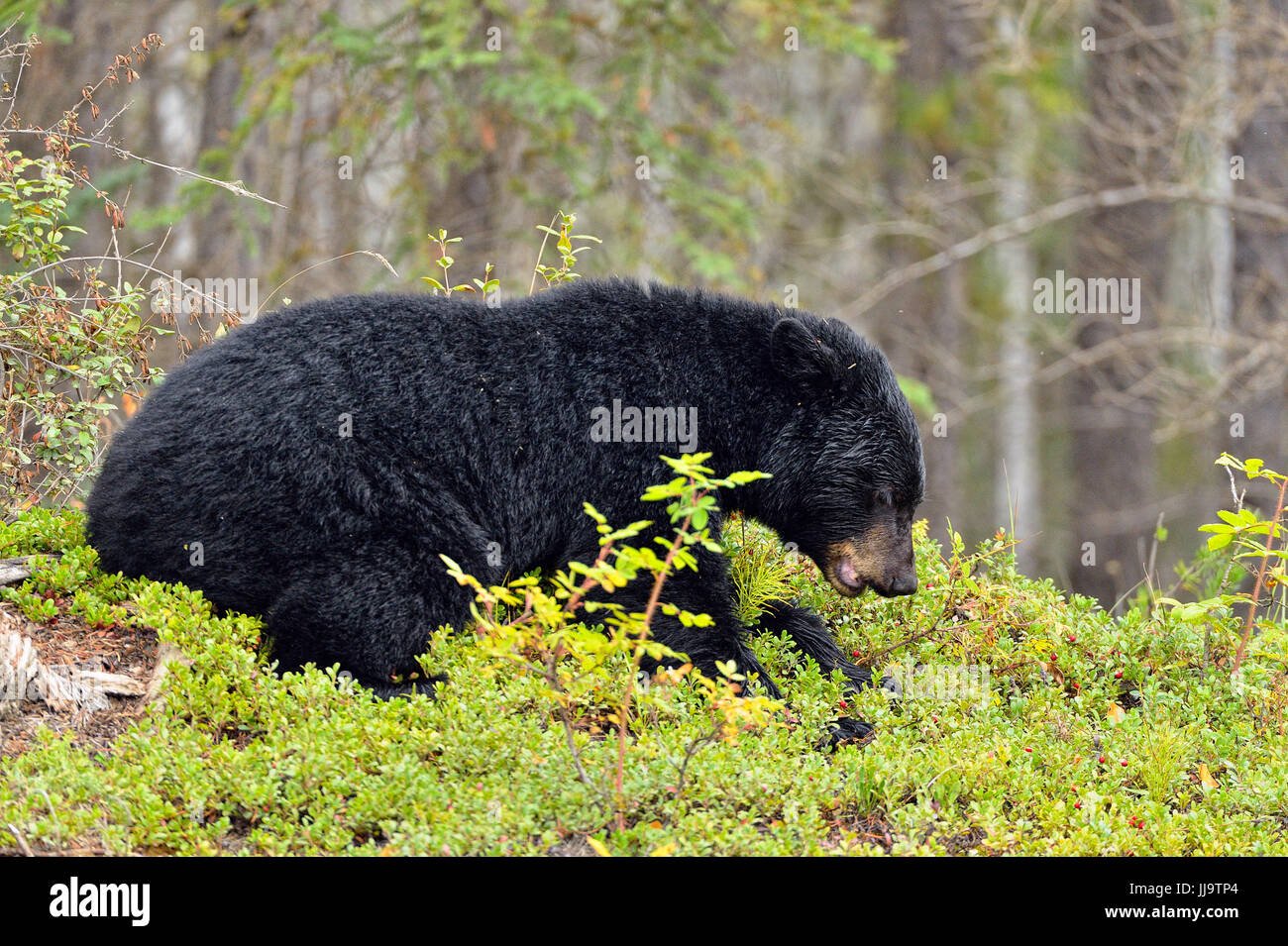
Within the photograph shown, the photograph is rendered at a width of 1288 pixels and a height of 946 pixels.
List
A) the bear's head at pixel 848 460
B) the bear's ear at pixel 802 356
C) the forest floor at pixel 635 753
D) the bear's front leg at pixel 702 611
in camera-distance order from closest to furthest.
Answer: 1. the forest floor at pixel 635 753
2. the bear's front leg at pixel 702 611
3. the bear's ear at pixel 802 356
4. the bear's head at pixel 848 460

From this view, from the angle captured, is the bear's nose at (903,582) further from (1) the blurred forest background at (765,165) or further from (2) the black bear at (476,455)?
(1) the blurred forest background at (765,165)

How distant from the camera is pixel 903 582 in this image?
18.7 ft

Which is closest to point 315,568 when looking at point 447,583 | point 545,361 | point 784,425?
point 447,583

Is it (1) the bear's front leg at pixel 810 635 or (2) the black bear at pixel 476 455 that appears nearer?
(2) the black bear at pixel 476 455

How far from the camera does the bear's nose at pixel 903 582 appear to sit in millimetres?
5691

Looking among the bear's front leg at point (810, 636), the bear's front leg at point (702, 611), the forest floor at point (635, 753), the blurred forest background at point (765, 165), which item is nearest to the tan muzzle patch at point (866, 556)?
the bear's front leg at point (810, 636)

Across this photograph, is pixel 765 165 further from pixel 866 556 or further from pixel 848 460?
pixel 866 556

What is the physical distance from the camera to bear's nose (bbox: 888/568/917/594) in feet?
18.7

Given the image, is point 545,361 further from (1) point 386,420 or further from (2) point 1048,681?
(2) point 1048,681

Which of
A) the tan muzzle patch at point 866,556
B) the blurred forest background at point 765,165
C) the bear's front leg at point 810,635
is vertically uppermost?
the blurred forest background at point 765,165

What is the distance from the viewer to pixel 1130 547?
49.8 feet

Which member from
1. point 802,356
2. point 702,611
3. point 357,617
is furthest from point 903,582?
point 357,617
